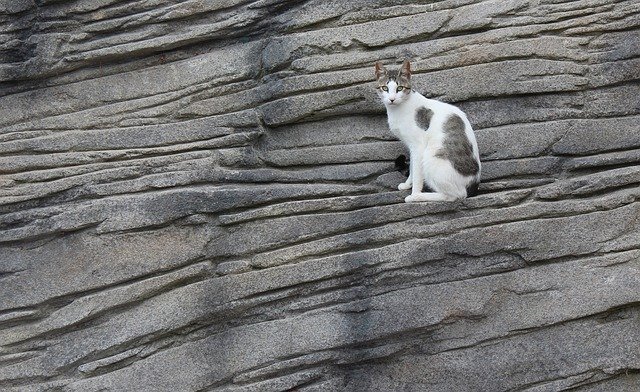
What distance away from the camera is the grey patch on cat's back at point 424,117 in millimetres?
8950

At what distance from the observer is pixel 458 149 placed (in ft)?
28.8

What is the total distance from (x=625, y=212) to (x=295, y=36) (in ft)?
13.0

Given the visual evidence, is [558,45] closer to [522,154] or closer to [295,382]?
[522,154]

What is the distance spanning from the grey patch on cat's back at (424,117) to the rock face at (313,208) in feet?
2.24

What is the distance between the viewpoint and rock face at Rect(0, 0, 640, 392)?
28.1ft

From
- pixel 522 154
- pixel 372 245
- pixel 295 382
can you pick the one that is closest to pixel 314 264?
pixel 372 245

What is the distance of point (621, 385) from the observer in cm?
859

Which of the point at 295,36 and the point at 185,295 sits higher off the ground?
the point at 295,36

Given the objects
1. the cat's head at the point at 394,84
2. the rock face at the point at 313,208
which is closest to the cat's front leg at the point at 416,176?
the rock face at the point at 313,208

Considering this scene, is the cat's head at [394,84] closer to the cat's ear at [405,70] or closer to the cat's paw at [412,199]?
the cat's ear at [405,70]

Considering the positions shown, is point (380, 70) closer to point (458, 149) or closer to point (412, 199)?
point (458, 149)

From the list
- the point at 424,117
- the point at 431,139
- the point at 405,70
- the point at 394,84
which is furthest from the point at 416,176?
the point at 405,70

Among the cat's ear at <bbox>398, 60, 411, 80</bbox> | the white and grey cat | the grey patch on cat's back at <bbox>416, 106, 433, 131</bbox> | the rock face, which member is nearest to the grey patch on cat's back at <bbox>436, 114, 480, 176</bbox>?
the white and grey cat

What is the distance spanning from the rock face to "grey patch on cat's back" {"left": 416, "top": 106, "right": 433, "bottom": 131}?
2.24 ft
